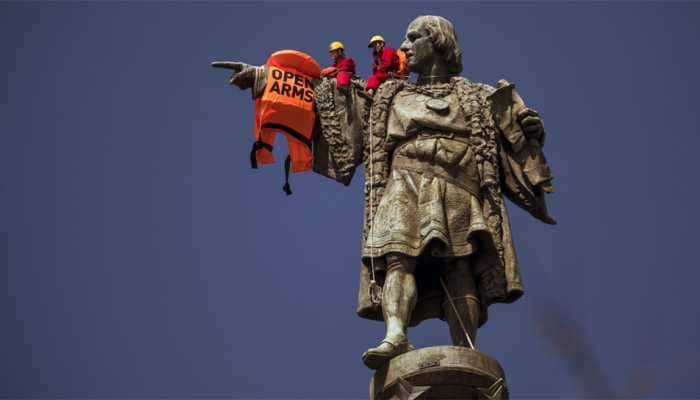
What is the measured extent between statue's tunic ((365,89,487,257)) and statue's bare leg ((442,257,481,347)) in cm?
26

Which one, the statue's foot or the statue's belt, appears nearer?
the statue's foot

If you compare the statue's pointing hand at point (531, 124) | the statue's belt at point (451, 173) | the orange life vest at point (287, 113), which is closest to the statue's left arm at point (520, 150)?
the statue's pointing hand at point (531, 124)

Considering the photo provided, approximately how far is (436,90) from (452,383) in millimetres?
4548

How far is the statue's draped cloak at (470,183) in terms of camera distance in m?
18.9

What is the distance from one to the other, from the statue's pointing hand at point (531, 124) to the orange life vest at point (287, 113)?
290 centimetres

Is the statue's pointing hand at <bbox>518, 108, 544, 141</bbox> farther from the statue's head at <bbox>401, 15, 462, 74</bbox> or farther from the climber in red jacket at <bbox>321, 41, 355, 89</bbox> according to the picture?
the climber in red jacket at <bbox>321, 41, 355, 89</bbox>

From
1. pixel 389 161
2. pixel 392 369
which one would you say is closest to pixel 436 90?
pixel 389 161

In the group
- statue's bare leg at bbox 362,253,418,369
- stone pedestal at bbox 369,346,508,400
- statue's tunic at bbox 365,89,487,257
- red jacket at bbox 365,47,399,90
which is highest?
red jacket at bbox 365,47,399,90

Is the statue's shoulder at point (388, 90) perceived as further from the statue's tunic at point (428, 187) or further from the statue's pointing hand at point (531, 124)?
the statue's pointing hand at point (531, 124)

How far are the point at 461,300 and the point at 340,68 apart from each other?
412cm

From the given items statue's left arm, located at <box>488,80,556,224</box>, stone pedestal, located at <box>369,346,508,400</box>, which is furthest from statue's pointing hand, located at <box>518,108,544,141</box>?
stone pedestal, located at <box>369,346,508,400</box>

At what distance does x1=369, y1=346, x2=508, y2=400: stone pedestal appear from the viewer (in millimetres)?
17234

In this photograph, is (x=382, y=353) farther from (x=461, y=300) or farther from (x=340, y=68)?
(x=340, y=68)

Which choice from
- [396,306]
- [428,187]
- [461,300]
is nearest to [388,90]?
[428,187]
